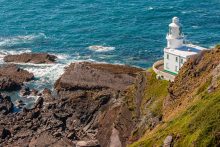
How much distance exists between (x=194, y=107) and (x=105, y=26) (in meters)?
75.6

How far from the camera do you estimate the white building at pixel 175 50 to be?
6781 centimetres

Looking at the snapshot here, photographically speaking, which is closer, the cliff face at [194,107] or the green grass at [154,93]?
the cliff face at [194,107]

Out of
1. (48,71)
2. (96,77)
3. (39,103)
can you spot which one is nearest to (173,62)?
(96,77)

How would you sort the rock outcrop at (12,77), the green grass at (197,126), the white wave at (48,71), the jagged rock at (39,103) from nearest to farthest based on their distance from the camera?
the green grass at (197,126) → the jagged rock at (39,103) → the rock outcrop at (12,77) → the white wave at (48,71)

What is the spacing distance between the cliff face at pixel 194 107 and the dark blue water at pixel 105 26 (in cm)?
3586

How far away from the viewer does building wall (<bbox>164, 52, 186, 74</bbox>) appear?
221 ft

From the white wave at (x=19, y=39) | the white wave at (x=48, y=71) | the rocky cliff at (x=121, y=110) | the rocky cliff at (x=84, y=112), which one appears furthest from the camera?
the white wave at (x=19, y=39)

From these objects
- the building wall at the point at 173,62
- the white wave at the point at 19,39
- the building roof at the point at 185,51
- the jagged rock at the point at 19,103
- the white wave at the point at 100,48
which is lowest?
the jagged rock at the point at 19,103

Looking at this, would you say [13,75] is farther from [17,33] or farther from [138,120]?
[138,120]

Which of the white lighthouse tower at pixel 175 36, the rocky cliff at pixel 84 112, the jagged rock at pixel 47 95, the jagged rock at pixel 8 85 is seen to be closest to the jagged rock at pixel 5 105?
the rocky cliff at pixel 84 112

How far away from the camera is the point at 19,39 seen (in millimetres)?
114750

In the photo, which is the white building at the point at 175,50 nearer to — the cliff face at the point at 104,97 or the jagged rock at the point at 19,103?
the cliff face at the point at 104,97

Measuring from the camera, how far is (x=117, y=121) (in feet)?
221

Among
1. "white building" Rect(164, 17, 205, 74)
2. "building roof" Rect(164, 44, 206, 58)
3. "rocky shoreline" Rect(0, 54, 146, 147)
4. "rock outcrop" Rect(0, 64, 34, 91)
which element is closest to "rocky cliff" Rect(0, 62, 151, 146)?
"rocky shoreline" Rect(0, 54, 146, 147)
